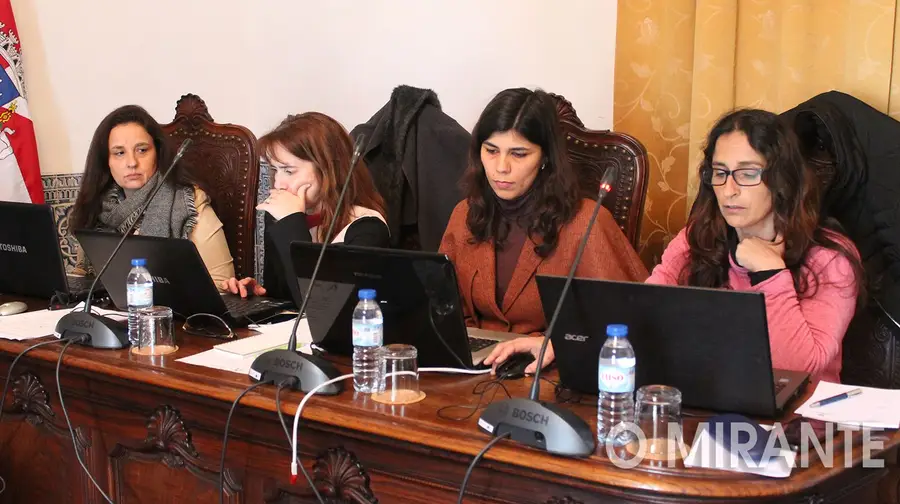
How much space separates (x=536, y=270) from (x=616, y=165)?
34cm

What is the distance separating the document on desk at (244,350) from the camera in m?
1.66

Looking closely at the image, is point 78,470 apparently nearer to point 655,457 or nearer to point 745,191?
point 655,457

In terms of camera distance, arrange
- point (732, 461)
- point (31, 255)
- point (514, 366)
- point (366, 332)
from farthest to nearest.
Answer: point (31, 255)
point (514, 366)
point (366, 332)
point (732, 461)

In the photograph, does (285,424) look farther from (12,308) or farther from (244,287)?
(12,308)

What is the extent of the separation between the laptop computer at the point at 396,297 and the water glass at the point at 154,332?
32 cm

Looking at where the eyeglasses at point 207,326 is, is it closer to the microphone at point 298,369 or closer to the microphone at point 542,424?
the microphone at point 298,369

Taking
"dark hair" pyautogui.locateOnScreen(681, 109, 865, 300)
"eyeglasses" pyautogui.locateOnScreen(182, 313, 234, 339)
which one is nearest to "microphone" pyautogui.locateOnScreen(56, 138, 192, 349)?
"eyeglasses" pyautogui.locateOnScreen(182, 313, 234, 339)

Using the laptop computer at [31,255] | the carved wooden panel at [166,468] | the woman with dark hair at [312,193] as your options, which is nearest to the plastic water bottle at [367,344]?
the carved wooden panel at [166,468]

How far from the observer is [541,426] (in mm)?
1227

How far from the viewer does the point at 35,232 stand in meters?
2.08

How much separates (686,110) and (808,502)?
1317mm

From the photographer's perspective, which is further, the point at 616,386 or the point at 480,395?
the point at 480,395

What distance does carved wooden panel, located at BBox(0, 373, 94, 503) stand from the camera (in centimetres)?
187

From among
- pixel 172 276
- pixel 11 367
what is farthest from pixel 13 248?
pixel 172 276
